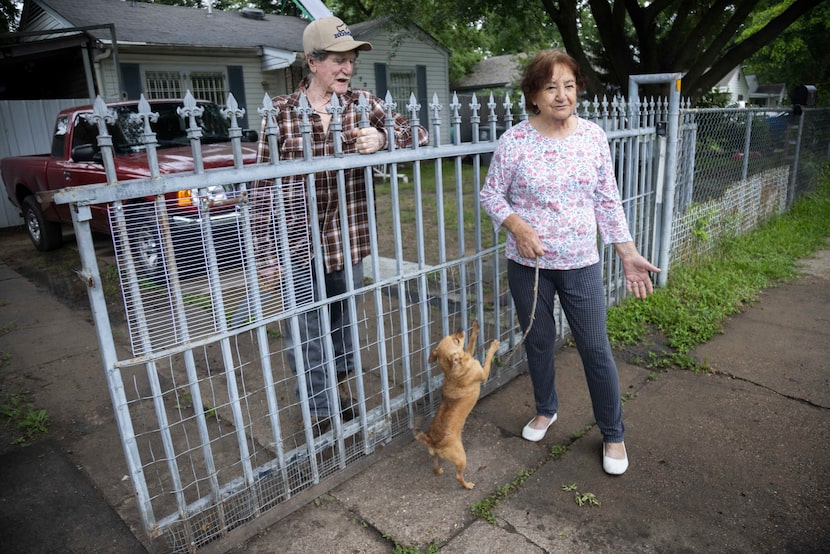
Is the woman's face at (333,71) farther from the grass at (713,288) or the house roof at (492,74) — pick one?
the house roof at (492,74)

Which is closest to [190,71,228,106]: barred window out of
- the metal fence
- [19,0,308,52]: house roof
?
[19,0,308,52]: house roof

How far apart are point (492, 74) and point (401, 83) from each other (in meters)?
15.8

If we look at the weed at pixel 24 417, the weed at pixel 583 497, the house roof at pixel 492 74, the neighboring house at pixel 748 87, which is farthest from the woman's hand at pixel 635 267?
the neighboring house at pixel 748 87

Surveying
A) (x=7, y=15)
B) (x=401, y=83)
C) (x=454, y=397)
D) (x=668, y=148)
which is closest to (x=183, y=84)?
(x=401, y=83)

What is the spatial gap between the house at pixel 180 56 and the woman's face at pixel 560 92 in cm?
1087

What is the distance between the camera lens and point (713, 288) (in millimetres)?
5148

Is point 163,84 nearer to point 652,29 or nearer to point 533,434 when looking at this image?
point 652,29

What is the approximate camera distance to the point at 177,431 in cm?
343

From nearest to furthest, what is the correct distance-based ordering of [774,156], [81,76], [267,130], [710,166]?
1. [267,130]
2. [710,166]
3. [774,156]
4. [81,76]

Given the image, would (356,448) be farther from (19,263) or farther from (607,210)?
(19,263)

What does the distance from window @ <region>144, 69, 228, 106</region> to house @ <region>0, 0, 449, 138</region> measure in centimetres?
2

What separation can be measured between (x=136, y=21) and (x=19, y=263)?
886 centimetres

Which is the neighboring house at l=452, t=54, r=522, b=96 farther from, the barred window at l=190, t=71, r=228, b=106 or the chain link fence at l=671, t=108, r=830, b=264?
the chain link fence at l=671, t=108, r=830, b=264

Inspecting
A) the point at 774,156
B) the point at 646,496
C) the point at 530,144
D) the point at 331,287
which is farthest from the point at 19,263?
the point at 774,156
